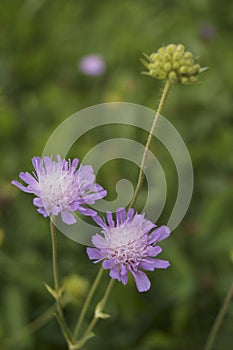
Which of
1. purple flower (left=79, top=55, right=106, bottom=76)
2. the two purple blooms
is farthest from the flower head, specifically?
purple flower (left=79, top=55, right=106, bottom=76)

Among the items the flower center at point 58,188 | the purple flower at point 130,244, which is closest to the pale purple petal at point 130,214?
the purple flower at point 130,244

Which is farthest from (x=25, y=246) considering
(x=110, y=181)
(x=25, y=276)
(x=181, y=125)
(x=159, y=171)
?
(x=181, y=125)

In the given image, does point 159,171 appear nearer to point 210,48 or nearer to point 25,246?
point 25,246

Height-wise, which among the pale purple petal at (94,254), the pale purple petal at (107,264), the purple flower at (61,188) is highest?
the purple flower at (61,188)

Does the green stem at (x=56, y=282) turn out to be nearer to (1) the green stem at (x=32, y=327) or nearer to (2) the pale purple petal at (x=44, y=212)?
(2) the pale purple petal at (x=44, y=212)

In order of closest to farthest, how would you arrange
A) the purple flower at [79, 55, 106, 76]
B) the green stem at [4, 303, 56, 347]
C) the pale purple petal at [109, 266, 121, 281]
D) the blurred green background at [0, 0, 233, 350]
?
the pale purple petal at [109, 266, 121, 281], the green stem at [4, 303, 56, 347], the blurred green background at [0, 0, 233, 350], the purple flower at [79, 55, 106, 76]

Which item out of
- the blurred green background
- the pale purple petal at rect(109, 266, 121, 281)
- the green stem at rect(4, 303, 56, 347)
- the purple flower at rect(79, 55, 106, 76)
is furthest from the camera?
the purple flower at rect(79, 55, 106, 76)

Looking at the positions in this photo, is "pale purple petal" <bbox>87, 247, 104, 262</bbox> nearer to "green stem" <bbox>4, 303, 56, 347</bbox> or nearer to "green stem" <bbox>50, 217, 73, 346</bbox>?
"green stem" <bbox>50, 217, 73, 346</bbox>
